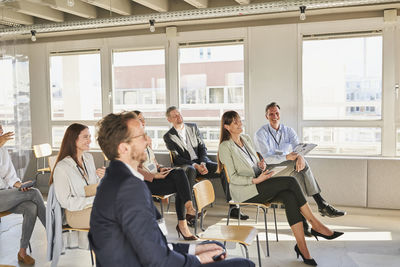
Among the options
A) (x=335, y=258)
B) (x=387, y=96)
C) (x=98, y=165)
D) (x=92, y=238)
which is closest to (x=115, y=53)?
(x=98, y=165)

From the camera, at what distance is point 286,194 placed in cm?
381

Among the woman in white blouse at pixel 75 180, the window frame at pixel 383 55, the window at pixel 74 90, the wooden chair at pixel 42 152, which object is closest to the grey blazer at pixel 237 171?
the woman in white blouse at pixel 75 180

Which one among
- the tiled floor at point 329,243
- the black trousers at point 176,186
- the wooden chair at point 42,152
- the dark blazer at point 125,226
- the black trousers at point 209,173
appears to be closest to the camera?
the dark blazer at point 125,226

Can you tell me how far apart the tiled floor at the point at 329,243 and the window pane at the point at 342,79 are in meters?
1.45

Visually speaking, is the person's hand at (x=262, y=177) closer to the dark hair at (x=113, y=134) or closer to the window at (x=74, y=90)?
the dark hair at (x=113, y=134)

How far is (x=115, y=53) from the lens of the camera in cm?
715

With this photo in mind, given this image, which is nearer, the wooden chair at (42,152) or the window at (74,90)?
the wooden chair at (42,152)

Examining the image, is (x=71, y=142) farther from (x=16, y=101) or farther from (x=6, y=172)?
(x=16, y=101)

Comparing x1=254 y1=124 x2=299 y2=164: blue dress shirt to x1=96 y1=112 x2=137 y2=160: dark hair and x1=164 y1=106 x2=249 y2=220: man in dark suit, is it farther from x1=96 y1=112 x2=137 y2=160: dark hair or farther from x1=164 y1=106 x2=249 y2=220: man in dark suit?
x1=96 y1=112 x2=137 y2=160: dark hair

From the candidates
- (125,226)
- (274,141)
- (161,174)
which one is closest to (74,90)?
(161,174)

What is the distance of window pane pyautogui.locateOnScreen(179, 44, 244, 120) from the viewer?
6.52m

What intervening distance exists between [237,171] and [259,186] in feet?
0.86

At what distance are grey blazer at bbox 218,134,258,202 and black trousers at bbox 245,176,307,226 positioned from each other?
0.08 m

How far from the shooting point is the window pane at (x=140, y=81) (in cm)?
694
